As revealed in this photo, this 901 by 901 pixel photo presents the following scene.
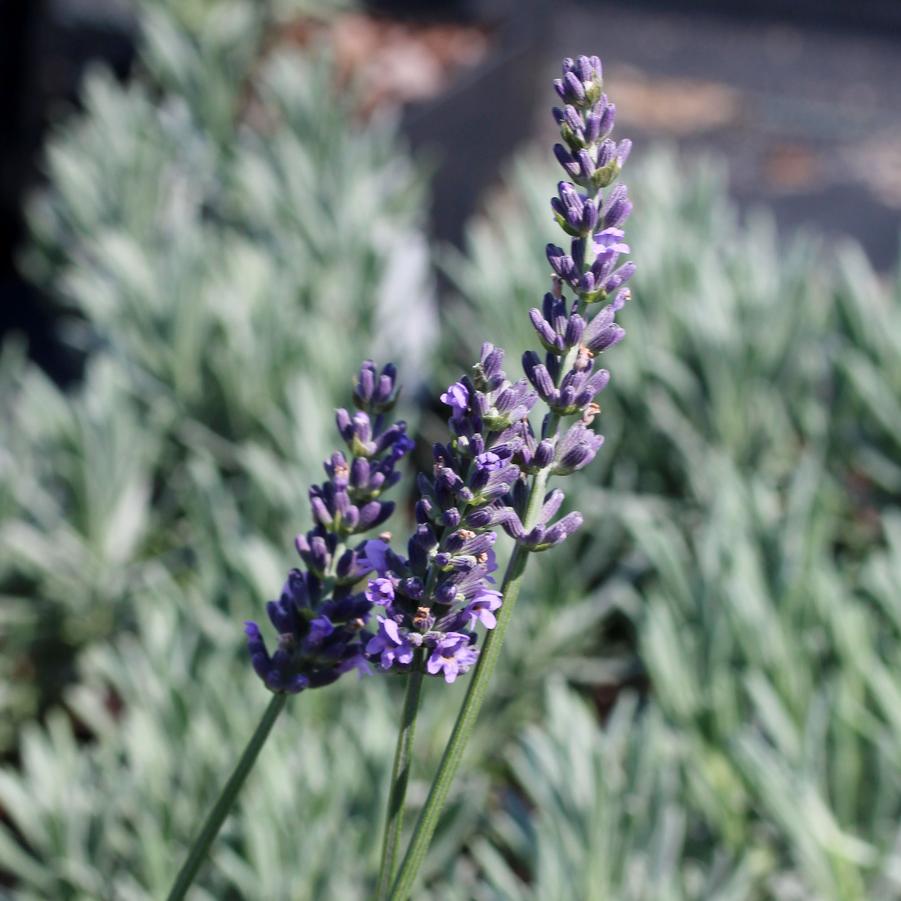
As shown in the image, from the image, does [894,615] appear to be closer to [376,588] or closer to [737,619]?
[737,619]

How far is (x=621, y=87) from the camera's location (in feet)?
20.7

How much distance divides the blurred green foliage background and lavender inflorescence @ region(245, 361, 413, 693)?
2.38 feet

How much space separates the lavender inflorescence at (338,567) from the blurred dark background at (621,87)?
2.72m

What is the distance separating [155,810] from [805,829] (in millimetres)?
782

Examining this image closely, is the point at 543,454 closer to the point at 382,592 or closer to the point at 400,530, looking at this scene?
the point at 382,592

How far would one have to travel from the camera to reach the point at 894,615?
187 centimetres

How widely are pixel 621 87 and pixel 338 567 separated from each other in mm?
5796

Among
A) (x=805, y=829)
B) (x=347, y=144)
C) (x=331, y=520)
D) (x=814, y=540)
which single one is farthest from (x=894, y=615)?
(x=347, y=144)

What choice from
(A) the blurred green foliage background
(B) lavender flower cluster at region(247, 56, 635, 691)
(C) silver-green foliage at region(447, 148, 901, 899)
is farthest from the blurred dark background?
(B) lavender flower cluster at region(247, 56, 635, 691)

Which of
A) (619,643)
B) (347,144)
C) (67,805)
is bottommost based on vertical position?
(67,805)

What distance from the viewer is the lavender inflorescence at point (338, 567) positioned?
844 millimetres

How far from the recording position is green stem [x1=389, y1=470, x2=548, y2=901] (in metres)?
0.75

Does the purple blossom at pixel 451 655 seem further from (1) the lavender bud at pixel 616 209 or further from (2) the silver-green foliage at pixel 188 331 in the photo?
(2) the silver-green foliage at pixel 188 331

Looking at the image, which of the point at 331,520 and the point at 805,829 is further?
the point at 805,829
